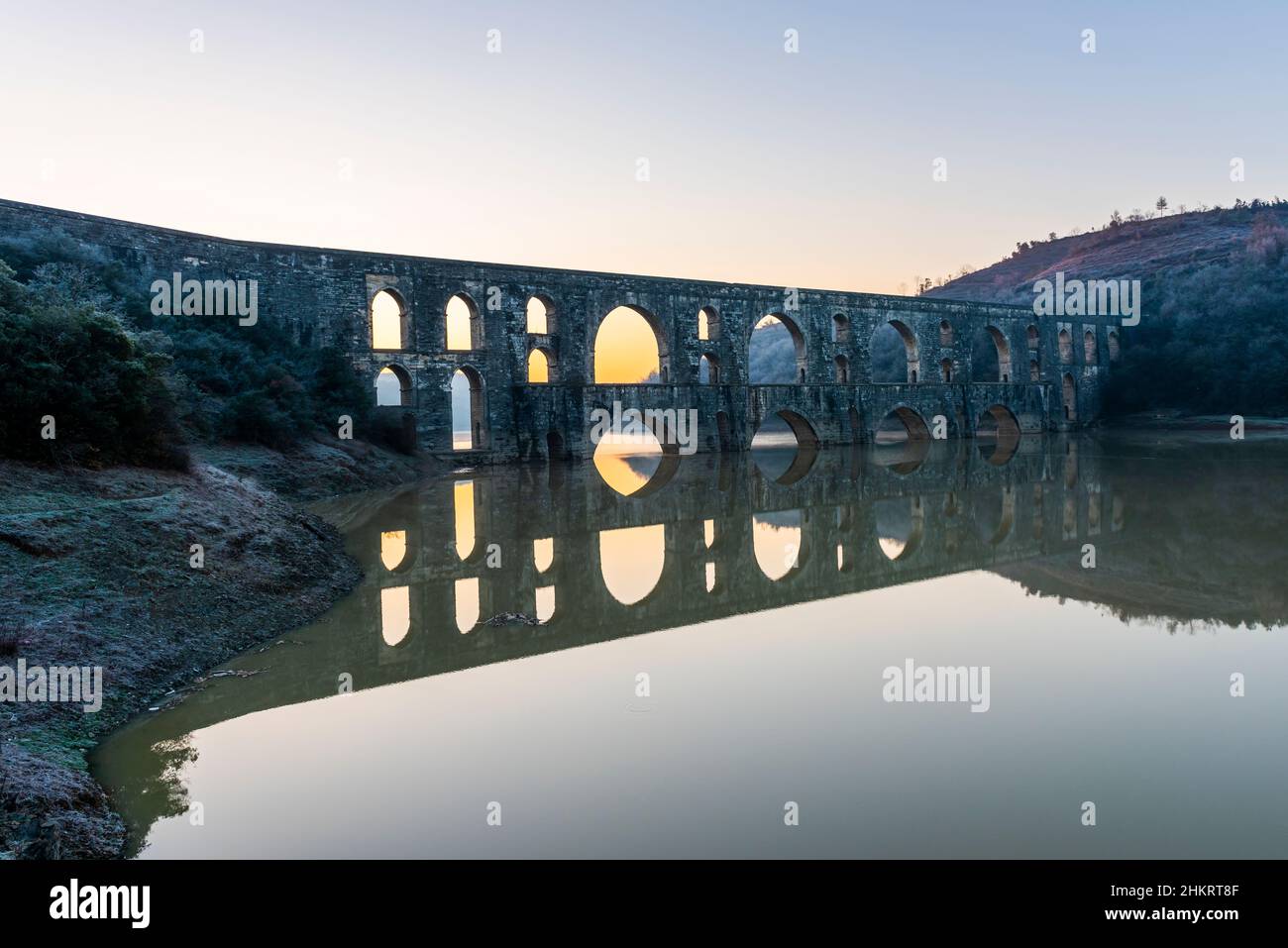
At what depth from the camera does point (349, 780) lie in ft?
18.3

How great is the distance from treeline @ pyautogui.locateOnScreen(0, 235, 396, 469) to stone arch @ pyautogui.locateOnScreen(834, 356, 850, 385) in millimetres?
21561

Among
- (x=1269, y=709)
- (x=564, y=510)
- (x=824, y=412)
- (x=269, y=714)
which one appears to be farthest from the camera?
(x=824, y=412)

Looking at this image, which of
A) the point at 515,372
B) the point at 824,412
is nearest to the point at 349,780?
the point at 515,372

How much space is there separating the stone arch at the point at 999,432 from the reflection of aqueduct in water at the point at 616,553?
1271 centimetres

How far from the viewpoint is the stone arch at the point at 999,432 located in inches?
1458

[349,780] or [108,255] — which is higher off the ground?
[108,255]

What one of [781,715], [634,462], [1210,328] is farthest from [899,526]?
[1210,328]

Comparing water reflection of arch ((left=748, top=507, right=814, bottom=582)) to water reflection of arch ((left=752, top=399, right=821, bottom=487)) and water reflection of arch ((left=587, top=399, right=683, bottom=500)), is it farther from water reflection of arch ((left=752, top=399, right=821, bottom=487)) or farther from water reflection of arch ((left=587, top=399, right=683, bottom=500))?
water reflection of arch ((left=752, top=399, right=821, bottom=487))

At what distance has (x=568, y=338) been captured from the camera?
3266 centimetres

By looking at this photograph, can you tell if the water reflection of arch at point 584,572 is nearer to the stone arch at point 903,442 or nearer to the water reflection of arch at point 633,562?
the water reflection of arch at point 633,562

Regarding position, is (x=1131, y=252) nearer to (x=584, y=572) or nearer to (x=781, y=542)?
(x=781, y=542)

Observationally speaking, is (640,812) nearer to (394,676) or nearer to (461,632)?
(394,676)

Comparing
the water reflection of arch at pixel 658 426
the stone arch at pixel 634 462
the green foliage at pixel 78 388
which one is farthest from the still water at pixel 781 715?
the water reflection of arch at pixel 658 426
